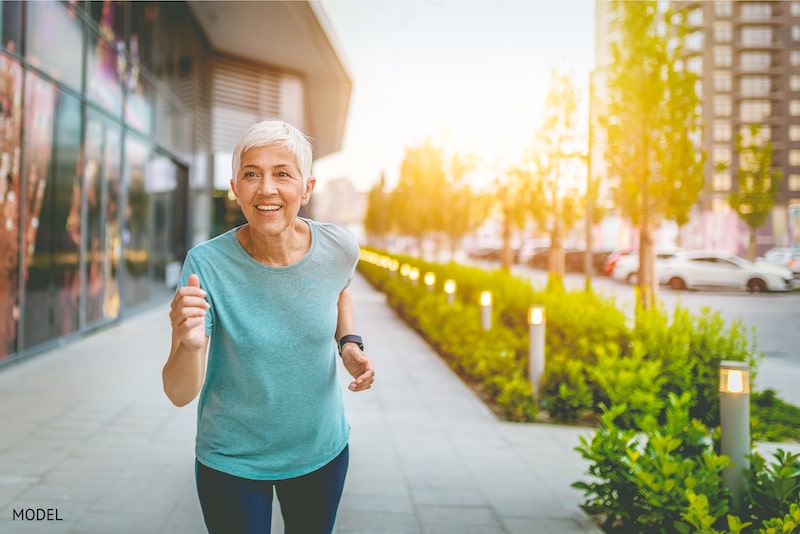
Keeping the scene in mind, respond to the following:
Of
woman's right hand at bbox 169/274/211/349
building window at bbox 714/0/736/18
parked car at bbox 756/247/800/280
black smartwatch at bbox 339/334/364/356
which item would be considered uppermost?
building window at bbox 714/0/736/18

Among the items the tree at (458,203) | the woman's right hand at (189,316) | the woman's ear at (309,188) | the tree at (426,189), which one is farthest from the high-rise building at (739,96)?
the tree at (426,189)

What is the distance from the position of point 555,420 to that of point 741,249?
8.57 feet

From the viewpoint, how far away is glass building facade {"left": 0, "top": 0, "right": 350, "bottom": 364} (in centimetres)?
834

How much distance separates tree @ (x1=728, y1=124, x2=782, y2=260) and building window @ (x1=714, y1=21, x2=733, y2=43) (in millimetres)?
1234

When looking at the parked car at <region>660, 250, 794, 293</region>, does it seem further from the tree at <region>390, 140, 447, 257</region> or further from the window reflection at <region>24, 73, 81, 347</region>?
the tree at <region>390, 140, 447, 257</region>

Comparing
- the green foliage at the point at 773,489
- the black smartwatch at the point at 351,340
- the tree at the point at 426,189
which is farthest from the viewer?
the tree at the point at 426,189

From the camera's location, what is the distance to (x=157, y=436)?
5.34 meters

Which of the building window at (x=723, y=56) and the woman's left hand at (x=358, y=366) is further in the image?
the building window at (x=723, y=56)

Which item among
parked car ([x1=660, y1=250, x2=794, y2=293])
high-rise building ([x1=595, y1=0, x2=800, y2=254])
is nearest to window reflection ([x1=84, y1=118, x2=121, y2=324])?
high-rise building ([x1=595, y1=0, x2=800, y2=254])

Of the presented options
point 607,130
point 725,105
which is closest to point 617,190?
point 607,130

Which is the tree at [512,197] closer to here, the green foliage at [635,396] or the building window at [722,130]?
the green foliage at [635,396]

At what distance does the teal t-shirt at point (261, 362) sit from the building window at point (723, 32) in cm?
716

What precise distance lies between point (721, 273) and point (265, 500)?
8.04 meters

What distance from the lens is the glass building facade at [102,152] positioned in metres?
8.34
